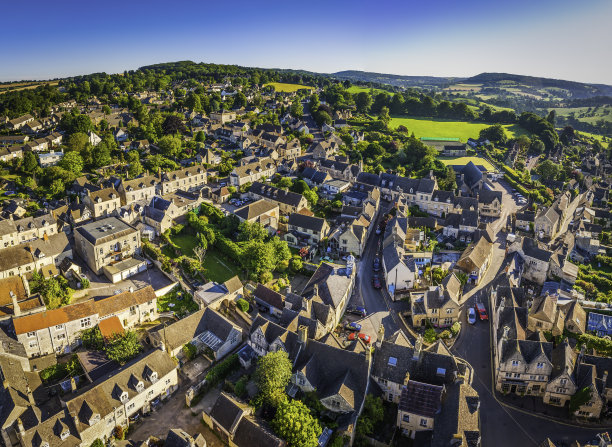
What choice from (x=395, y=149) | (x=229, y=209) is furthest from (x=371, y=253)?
(x=395, y=149)

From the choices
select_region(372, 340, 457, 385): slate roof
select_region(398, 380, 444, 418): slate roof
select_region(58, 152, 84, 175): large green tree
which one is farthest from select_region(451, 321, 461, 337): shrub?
select_region(58, 152, 84, 175): large green tree

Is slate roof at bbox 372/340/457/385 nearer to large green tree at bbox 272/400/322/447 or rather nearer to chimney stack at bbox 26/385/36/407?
large green tree at bbox 272/400/322/447

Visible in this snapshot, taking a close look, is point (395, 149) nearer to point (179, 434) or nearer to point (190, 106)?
point (190, 106)

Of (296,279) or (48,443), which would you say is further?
(296,279)

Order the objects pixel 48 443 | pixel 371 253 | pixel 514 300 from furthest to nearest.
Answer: pixel 371 253
pixel 514 300
pixel 48 443


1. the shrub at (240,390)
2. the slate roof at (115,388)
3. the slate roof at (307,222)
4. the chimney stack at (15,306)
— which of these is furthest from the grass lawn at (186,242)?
the shrub at (240,390)

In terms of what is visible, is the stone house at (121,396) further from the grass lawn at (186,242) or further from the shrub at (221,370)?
the grass lawn at (186,242)

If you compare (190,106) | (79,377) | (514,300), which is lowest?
(79,377)

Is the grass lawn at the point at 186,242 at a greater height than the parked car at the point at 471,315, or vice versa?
the grass lawn at the point at 186,242
